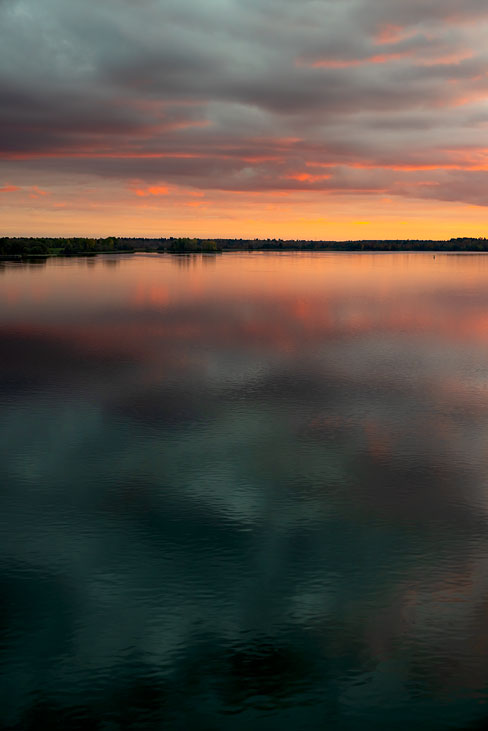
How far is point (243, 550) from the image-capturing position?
17.3 metres

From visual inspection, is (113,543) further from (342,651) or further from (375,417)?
(375,417)

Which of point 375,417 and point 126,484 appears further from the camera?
point 375,417

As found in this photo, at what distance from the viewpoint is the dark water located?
12672mm

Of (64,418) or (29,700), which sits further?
(64,418)

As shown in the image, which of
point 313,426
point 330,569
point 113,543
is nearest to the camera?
point 330,569

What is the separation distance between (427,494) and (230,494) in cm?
628

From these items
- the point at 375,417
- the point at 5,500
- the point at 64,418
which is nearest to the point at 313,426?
the point at 375,417

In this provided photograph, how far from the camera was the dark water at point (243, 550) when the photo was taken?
1267 centimetres

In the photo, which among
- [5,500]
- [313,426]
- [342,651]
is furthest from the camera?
[313,426]

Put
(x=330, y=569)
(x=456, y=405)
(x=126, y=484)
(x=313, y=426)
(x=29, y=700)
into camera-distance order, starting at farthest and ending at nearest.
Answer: (x=456, y=405) → (x=313, y=426) → (x=126, y=484) → (x=330, y=569) → (x=29, y=700)

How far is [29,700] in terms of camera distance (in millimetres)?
12508

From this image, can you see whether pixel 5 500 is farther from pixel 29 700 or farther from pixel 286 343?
pixel 286 343

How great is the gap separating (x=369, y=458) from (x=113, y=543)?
10609 millimetres

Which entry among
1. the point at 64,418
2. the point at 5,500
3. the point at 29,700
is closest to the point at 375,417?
the point at 64,418
